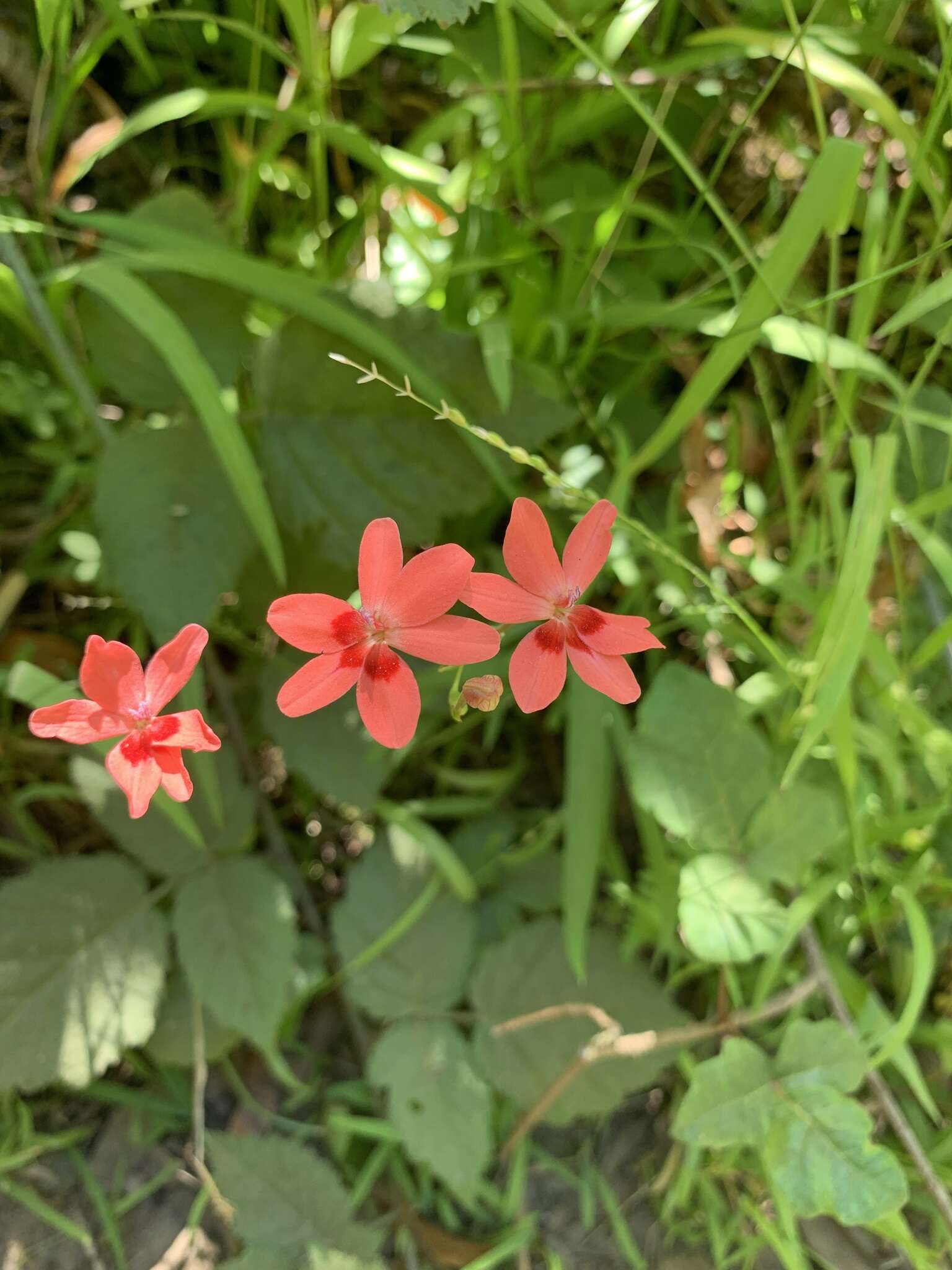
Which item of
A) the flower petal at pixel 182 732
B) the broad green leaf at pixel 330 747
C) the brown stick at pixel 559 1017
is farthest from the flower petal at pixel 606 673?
the brown stick at pixel 559 1017

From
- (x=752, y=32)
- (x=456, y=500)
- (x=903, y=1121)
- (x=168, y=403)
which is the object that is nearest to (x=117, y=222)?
(x=168, y=403)

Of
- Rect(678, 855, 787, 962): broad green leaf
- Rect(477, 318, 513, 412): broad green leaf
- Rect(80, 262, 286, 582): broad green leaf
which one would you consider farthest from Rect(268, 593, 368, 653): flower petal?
Rect(678, 855, 787, 962): broad green leaf

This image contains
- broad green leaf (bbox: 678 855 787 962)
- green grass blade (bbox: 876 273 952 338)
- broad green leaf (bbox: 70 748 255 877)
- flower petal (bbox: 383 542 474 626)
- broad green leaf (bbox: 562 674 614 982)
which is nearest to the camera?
flower petal (bbox: 383 542 474 626)

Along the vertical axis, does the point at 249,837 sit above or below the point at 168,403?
below

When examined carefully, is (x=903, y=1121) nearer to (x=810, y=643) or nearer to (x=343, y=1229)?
(x=810, y=643)

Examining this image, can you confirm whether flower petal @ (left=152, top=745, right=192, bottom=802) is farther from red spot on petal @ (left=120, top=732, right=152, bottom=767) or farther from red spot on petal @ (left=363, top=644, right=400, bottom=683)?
red spot on petal @ (left=363, top=644, right=400, bottom=683)

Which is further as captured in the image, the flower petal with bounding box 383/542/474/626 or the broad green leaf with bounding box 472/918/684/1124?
the broad green leaf with bounding box 472/918/684/1124
